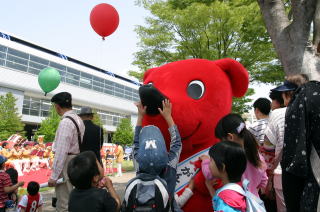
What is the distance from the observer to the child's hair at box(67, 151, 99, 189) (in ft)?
6.32

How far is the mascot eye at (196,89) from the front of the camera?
2.86 metres

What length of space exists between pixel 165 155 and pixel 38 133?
32941 mm

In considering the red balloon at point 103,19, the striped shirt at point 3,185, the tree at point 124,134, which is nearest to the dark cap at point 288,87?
the striped shirt at point 3,185

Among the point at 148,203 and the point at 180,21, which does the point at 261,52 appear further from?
the point at 148,203

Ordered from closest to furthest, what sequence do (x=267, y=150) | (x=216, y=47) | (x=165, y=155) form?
(x=165, y=155)
(x=267, y=150)
(x=216, y=47)

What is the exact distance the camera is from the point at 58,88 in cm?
3584

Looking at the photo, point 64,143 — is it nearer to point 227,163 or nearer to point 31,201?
point 31,201

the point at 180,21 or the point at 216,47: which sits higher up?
the point at 180,21

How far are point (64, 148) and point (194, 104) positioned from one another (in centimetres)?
149

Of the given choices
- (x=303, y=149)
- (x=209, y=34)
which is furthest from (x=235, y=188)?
(x=209, y=34)

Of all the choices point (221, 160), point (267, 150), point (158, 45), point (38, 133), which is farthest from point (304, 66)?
point (38, 133)

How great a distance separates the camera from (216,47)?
11562 mm

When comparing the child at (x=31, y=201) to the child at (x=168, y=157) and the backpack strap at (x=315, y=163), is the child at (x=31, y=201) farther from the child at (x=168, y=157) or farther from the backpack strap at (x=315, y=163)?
the backpack strap at (x=315, y=163)

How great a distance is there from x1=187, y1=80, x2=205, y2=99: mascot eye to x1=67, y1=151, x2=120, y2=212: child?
1.27 metres
